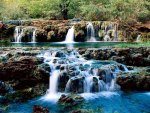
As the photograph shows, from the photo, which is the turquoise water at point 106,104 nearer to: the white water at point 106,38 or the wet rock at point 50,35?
the white water at point 106,38

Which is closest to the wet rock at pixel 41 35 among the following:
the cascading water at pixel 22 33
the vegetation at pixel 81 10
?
the cascading water at pixel 22 33

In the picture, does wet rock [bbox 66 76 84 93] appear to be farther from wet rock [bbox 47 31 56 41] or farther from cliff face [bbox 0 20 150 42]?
wet rock [bbox 47 31 56 41]

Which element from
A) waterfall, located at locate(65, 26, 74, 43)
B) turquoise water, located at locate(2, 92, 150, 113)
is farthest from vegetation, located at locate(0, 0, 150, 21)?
turquoise water, located at locate(2, 92, 150, 113)

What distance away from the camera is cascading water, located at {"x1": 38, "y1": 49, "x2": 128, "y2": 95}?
48.2 ft

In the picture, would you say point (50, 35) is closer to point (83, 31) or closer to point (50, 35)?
point (50, 35)

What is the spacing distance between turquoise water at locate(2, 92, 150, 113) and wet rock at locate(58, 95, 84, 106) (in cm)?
23

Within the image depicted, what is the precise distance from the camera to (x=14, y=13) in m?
34.8

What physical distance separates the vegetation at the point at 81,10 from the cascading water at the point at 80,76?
40.1 feet

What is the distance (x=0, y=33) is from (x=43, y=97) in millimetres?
14218

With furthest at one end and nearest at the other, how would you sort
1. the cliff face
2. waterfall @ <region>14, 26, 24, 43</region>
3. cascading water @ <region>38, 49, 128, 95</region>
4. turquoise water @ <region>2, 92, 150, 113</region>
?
waterfall @ <region>14, 26, 24, 43</region>
the cliff face
cascading water @ <region>38, 49, 128, 95</region>
turquoise water @ <region>2, 92, 150, 113</region>

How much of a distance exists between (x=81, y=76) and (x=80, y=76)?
0.04 metres

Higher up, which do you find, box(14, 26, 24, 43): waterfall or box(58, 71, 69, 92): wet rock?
box(14, 26, 24, 43): waterfall

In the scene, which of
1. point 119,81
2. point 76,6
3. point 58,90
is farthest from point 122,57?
point 76,6

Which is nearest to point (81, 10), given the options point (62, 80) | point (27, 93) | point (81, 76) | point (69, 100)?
point (81, 76)
